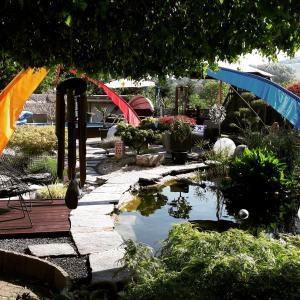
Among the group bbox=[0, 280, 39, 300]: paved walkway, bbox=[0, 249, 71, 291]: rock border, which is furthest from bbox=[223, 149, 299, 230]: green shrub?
bbox=[0, 280, 39, 300]: paved walkway

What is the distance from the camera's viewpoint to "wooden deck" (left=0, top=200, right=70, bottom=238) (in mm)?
5688

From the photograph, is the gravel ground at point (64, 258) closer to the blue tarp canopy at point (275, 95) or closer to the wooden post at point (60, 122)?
the wooden post at point (60, 122)

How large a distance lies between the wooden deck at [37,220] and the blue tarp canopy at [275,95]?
3.11 m

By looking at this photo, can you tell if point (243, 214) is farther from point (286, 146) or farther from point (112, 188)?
point (112, 188)

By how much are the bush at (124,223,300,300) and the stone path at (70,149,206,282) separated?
0.92 meters

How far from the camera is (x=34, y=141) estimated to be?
981 cm

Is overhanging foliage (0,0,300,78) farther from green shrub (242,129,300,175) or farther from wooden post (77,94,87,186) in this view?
green shrub (242,129,300,175)

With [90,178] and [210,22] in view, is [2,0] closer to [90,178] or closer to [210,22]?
[210,22]

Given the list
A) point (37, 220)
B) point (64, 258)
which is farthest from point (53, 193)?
point (64, 258)

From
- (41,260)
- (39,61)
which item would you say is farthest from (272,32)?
(41,260)

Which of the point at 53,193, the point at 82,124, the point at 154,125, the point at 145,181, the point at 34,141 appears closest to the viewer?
the point at 82,124

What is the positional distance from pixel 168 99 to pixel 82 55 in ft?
74.1

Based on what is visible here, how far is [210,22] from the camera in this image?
10.3 feet

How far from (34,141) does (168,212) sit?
3.69 metres
